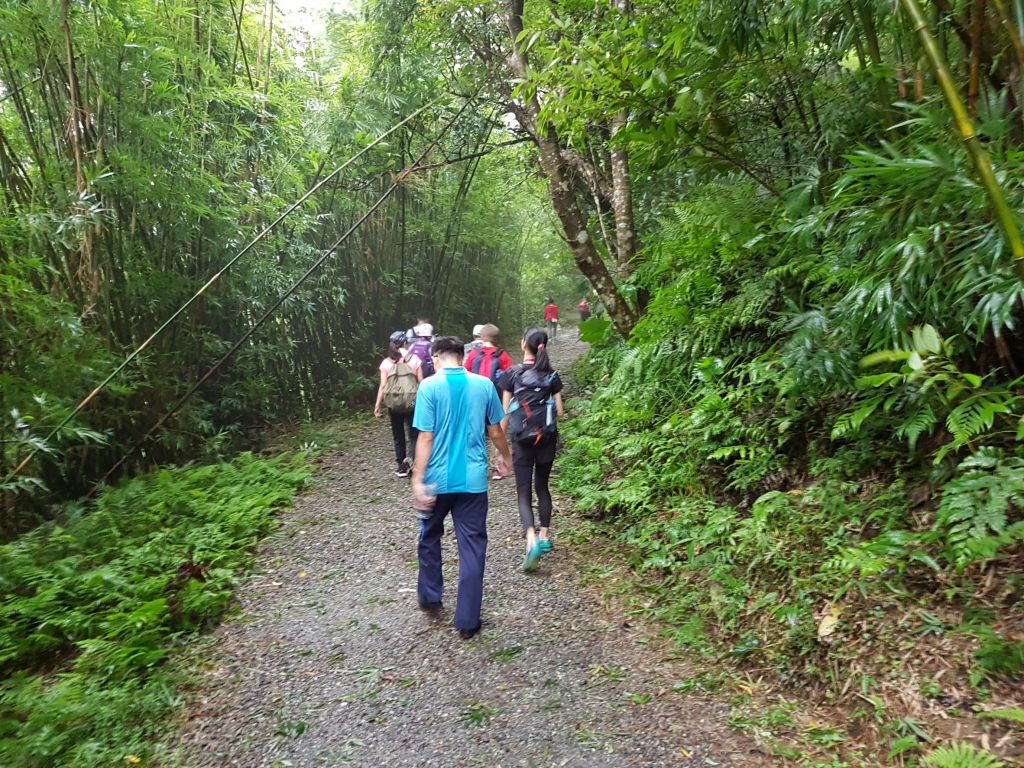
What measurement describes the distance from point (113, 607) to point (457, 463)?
2.15 metres

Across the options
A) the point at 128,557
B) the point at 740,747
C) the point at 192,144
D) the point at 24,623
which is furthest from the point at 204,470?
the point at 740,747

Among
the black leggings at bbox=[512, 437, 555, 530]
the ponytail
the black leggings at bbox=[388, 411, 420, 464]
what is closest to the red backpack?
the ponytail

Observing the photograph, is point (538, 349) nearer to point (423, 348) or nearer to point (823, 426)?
point (823, 426)

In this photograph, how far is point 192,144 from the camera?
18.5ft

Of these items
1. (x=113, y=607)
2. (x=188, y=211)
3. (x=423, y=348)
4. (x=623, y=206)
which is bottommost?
(x=113, y=607)

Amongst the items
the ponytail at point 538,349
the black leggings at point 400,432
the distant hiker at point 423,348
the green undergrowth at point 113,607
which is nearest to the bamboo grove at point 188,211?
the green undergrowth at point 113,607

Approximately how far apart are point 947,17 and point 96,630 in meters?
4.86

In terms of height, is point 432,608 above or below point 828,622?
below

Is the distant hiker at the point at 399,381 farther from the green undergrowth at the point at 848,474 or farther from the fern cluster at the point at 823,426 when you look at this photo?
the green undergrowth at the point at 848,474

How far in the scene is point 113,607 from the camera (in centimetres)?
336

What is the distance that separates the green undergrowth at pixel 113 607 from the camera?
8.03 ft

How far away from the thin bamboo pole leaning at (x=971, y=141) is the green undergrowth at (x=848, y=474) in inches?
8.3

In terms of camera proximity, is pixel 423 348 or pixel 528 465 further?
pixel 423 348

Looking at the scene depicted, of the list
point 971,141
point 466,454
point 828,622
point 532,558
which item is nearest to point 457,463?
point 466,454
